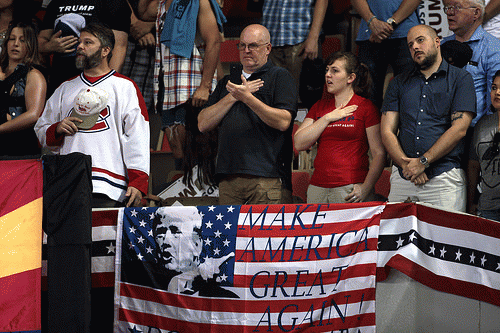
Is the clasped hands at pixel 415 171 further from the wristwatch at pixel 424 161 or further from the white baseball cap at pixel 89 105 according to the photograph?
the white baseball cap at pixel 89 105

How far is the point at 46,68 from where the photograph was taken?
580 cm

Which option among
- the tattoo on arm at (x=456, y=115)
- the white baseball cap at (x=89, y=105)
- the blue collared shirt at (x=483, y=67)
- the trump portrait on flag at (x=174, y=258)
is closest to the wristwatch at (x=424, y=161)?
the tattoo on arm at (x=456, y=115)

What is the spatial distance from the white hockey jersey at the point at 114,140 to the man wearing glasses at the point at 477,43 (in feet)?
8.12

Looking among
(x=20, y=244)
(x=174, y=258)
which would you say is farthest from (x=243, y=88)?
(x=20, y=244)

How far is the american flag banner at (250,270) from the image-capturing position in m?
3.67

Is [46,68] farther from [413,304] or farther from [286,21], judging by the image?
[413,304]

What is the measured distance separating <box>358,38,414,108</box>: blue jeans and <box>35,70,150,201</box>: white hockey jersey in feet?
6.60

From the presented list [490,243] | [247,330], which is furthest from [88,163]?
[490,243]

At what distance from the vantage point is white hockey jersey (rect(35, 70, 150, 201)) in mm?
4230

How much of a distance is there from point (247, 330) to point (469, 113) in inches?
84.7

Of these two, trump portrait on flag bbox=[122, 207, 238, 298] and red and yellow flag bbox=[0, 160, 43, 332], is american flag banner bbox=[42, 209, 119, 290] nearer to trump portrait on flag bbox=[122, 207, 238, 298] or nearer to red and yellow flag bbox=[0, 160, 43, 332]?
trump portrait on flag bbox=[122, 207, 238, 298]

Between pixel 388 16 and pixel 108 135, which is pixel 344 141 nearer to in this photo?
pixel 388 16

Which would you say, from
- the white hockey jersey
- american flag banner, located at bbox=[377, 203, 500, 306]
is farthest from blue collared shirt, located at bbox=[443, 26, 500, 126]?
the white hockey jersey

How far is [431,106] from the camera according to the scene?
4484 millimetres
